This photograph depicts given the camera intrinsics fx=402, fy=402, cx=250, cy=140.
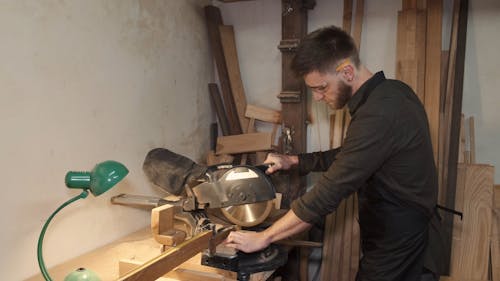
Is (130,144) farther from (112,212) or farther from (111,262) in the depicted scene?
(111,262)

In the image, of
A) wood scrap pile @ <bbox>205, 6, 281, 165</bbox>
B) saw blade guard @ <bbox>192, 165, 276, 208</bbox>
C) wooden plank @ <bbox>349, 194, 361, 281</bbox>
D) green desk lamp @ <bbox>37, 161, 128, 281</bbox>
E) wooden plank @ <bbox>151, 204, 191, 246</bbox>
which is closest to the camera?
green desk lamp @ <bbox>37, 161, 128, 281</bbox>

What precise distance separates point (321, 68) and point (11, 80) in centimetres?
110

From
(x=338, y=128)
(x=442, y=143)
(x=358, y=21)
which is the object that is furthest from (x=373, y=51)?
(x=442, y=143)

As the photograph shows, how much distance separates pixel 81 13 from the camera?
1607mm

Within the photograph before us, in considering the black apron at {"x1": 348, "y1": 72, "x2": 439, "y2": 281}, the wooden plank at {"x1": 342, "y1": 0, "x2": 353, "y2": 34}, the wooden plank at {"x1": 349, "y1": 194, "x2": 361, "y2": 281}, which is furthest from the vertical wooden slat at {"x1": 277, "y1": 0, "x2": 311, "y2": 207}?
the black apron at {"x1": 348, "y1": 72, "x2": 439, "y2": 281}

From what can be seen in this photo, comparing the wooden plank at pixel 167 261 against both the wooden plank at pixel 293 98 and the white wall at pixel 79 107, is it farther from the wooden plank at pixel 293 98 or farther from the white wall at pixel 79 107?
the wooden plank at pixel 293 98

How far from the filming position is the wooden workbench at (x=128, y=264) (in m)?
1.41

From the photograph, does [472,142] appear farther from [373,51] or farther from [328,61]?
[328,61]

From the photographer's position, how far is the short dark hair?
155 centimetres

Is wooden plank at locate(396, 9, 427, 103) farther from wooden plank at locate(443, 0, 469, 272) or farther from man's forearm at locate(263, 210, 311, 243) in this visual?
man's forearm at locate(263, 210, 311, 243)

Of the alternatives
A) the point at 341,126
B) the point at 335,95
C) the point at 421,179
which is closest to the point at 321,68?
the point at 335,95

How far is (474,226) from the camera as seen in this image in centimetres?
204

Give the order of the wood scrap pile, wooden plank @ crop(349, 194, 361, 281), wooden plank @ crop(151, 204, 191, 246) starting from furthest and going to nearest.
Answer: the wood scrap pile → wooden plank @ crop(349, 194, 361, 281) → wooden plank @ crop(151, 204, 191, 246)

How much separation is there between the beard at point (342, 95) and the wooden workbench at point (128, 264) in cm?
74
